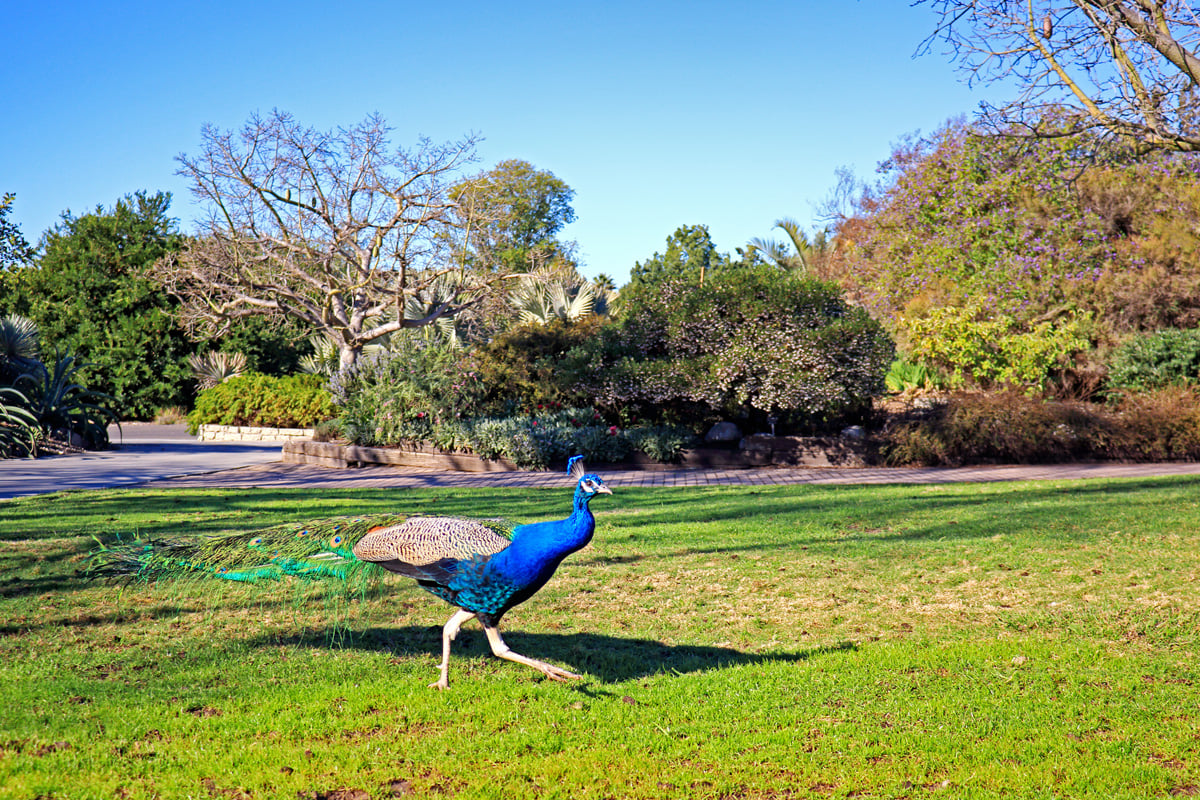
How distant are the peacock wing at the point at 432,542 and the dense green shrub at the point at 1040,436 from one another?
1172cm

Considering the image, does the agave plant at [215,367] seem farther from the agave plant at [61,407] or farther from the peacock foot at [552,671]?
the peacock foot at [552,671]

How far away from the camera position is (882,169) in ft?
81.4

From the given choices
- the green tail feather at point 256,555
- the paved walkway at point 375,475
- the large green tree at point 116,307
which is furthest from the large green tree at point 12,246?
the green tail feather at point 256,555

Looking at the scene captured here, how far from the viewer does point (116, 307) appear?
2448 cm

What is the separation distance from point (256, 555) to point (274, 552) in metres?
0.10

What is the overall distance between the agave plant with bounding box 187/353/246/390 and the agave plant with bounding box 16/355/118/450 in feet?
20.6

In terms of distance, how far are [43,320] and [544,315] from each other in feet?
45.7

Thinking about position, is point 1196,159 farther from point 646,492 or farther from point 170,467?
point 170,467

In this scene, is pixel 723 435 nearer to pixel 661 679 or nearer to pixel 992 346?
pixel 992 346

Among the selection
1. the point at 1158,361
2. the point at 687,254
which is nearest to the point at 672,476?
the point at 1158,361

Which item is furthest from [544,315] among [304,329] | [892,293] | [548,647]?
[548,647]

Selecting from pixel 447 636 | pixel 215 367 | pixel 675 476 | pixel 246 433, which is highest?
pixel 215 367

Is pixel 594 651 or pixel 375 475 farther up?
pixel 375 475

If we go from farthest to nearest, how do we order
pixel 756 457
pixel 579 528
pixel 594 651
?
pixel 756 457, pixel 594 651, pixel 579 528
